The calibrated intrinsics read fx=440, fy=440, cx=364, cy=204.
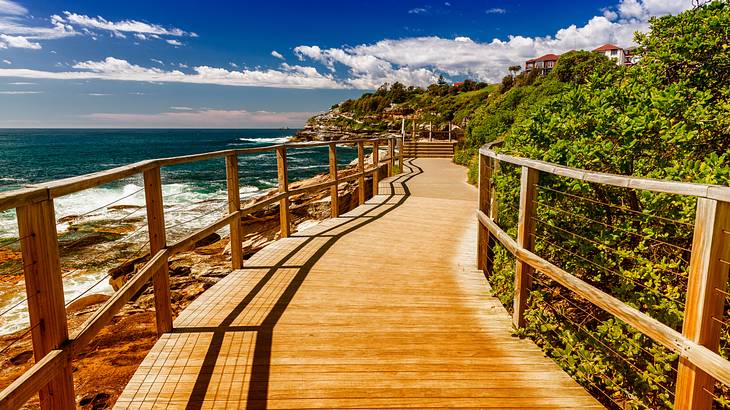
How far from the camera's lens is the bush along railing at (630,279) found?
180 centimetres

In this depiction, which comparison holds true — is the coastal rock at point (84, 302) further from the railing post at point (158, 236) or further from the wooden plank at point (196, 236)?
the railing post at point (158, 236)

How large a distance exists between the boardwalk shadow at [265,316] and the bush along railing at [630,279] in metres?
2.03

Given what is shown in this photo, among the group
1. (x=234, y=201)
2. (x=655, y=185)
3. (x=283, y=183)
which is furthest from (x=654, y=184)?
(x=283, y=183)

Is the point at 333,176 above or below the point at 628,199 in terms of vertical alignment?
below

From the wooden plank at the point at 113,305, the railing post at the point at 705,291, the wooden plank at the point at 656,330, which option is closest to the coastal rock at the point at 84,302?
the wooden plank at the point at 113,305

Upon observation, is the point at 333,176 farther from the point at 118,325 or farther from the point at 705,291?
the point at 705,291

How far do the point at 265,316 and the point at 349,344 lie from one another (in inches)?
35.5

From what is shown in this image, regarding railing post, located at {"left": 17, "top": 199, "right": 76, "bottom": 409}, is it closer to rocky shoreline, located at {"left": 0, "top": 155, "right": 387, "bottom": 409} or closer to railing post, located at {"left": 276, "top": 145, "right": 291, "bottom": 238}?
rocky shoreline, located at {"left": 0, "top": 155, "right": 387, "bottom": 409}

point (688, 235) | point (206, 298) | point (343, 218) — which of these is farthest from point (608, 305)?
point (343, 218)

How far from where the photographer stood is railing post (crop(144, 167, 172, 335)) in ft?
10.8

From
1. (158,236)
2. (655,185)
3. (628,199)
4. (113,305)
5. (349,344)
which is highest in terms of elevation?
(655,185)

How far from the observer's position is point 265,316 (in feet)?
12.7

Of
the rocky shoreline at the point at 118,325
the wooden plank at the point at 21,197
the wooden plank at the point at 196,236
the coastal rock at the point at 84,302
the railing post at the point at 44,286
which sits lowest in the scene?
the coastal rock at the point at 84,302

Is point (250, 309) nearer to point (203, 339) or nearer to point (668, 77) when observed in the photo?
point (203, 339)
